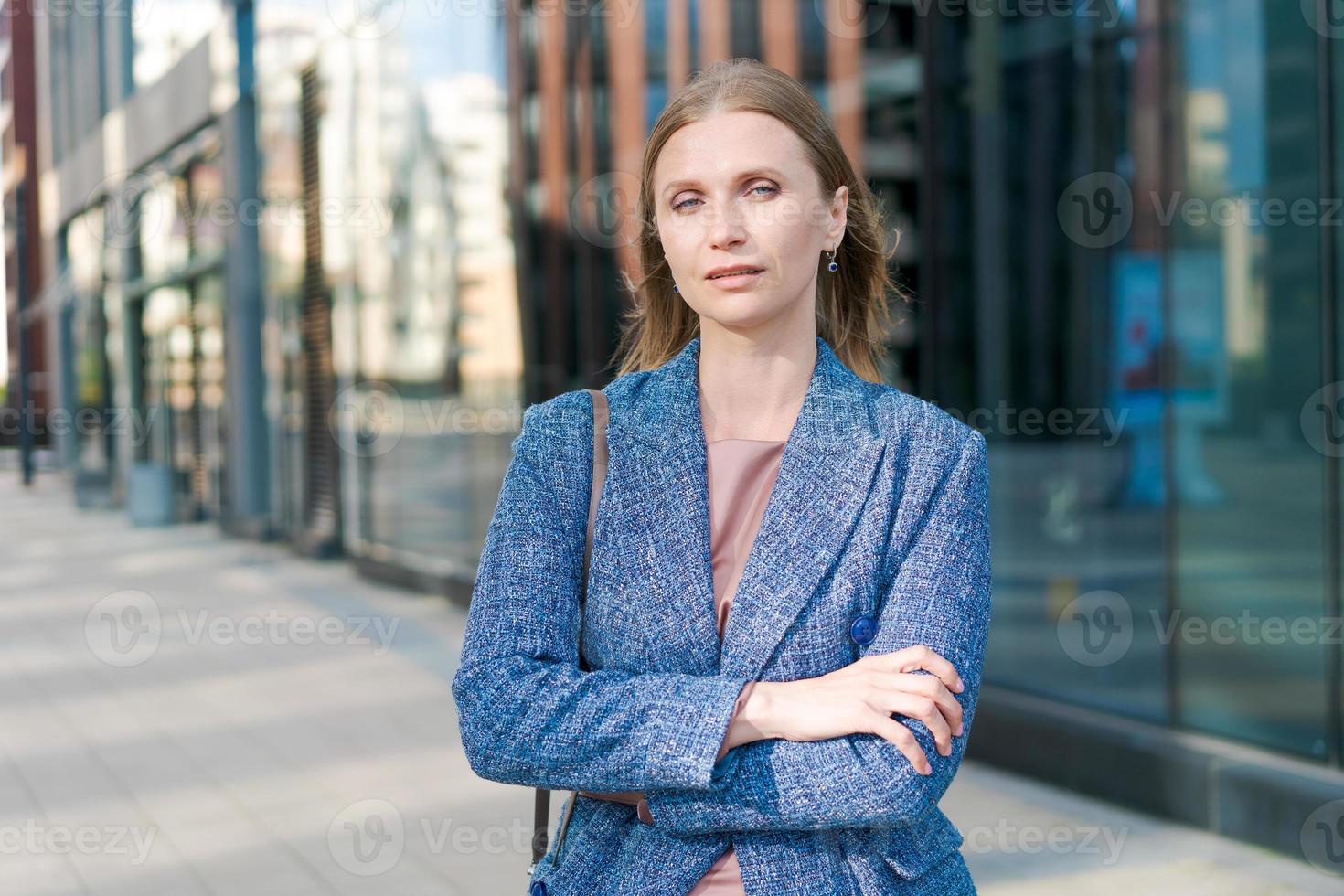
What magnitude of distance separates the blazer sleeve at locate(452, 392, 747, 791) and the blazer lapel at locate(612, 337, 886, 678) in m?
0.06

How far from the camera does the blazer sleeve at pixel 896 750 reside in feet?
5.35

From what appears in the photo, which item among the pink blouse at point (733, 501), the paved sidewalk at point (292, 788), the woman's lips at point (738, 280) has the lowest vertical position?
the paved sidewalk at point (292, 788)

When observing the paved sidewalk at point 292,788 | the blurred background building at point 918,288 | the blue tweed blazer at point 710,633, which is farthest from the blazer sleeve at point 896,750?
the paved sidewalk at point 292,788

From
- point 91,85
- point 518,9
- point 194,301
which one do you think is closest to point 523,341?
point 518,9

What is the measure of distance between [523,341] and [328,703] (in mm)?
3683

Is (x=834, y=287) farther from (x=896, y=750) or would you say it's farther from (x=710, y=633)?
(x=896, y=750)

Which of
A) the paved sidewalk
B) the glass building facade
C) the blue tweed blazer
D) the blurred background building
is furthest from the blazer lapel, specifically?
the glass building facade

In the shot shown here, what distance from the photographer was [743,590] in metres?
1.70

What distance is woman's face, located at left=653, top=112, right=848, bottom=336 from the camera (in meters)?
1.72

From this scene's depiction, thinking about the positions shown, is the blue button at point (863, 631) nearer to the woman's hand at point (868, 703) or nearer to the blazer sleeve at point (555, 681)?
the woman's hand at point (868, 703)

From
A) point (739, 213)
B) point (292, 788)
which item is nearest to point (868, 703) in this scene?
point (739, 213)

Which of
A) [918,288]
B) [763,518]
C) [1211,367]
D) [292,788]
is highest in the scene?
[918,288]

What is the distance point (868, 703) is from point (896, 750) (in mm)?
81

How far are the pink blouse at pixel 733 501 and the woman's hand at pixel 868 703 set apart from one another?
0.43ft
